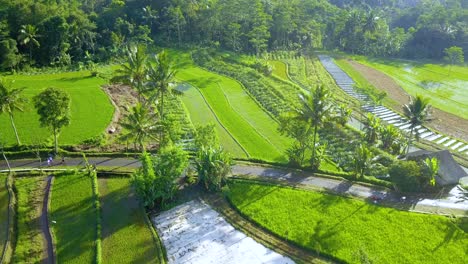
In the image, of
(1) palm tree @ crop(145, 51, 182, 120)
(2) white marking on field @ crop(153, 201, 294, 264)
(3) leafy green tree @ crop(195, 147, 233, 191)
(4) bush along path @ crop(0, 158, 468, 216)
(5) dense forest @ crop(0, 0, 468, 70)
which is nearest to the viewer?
(2) white marking on field @ crop(153, 201, 294, 264)

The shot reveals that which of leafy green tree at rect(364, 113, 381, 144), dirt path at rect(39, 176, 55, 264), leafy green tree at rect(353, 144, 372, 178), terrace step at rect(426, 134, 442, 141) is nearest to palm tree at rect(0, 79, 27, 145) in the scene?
dirt path at rect(39, 176, 55, 264)

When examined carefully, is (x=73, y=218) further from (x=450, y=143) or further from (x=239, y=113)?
(x=450, y=143)

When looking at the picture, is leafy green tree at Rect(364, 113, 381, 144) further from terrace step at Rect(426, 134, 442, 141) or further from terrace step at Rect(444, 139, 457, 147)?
terrace step at Rect(444, 139, 457, 147)

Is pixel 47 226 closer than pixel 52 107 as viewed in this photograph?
Yes

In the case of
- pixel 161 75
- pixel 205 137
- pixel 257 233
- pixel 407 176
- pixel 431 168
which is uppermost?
pixel 161 75

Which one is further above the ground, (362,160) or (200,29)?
(200,29)

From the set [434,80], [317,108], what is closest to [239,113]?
[317,108]

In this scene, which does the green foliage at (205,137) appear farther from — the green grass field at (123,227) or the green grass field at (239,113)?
the green grass field at (123,227)
